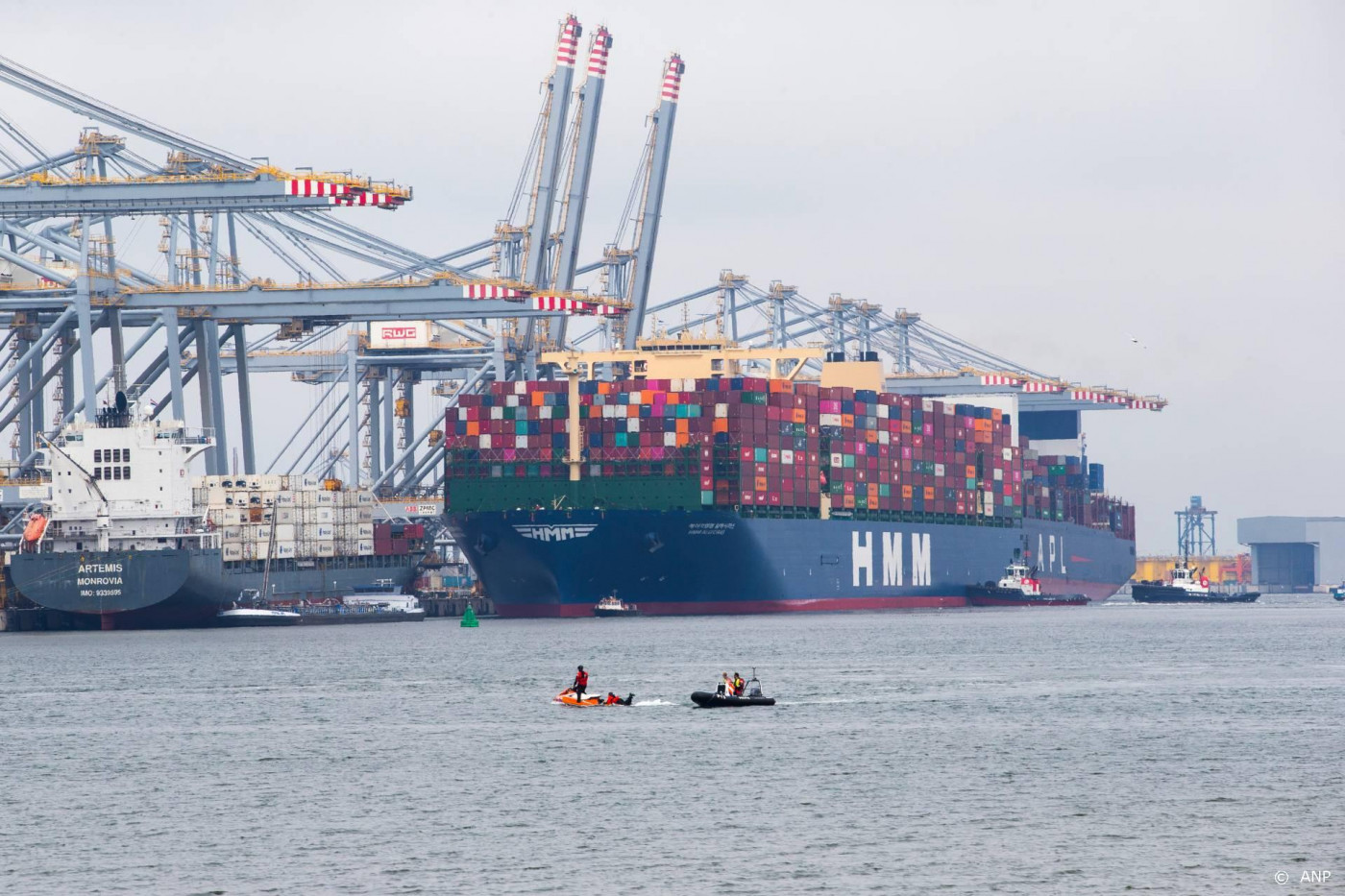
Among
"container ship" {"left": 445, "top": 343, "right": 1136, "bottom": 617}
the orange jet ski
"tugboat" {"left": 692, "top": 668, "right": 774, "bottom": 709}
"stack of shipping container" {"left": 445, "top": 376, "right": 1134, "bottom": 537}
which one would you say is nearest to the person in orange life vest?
the orange jet ski

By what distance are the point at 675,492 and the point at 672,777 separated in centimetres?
6636

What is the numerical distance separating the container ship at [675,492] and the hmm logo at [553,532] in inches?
2.8

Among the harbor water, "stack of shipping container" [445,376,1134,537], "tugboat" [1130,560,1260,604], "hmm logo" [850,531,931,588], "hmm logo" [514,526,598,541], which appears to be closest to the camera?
the harbor water

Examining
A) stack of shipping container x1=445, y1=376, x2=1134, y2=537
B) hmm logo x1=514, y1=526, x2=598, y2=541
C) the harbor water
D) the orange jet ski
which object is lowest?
the harbor water

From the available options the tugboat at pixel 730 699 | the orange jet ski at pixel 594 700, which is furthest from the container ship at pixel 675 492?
the tugboat at pixel 730 699

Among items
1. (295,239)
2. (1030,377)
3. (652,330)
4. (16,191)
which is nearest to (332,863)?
(16,191)

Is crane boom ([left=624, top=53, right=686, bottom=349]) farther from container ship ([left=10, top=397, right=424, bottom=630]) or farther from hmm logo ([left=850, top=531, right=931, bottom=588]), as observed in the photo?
container ship ([left=10, top=397, right=424, bottom=630])

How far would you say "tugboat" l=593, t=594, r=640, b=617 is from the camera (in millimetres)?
113812

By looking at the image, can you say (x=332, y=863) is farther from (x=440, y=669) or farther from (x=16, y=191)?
(x=16, y=191)

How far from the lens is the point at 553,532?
110 m

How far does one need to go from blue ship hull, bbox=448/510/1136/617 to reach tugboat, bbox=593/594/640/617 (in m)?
0.37

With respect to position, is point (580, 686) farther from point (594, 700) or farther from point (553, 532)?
point (553, 532)

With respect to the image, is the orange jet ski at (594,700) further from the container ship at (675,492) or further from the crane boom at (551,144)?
the crane boom at (551,144)

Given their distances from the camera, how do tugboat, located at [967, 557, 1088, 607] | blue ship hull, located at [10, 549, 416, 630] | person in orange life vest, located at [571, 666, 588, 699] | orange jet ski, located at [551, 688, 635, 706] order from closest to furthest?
person in orange life vest, located at [571, 666, 588, 699], orange jet ski, located at [551, 688, 635, 706], blue ship hull, located at [10, 549, 416, 630], tugboat, located at [967, 557, 1088, 607]
